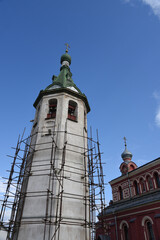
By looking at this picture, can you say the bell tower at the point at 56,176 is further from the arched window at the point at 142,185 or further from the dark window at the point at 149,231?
the arched window at the point at 142,185

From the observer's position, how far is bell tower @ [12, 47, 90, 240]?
33.2 ft

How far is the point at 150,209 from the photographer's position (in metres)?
16.0

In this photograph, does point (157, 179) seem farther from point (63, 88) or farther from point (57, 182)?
point (63, 88)

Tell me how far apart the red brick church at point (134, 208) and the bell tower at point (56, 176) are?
2.36 meters

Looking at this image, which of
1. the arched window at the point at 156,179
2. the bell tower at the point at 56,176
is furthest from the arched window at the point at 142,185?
the bell tower at the point at 56,176

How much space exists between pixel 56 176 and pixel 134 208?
10.6 meters

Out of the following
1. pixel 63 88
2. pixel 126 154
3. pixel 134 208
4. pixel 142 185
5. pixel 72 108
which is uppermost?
pixel 126 154

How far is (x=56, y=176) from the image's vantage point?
35.6 ft

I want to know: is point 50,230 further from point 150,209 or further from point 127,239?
point 127,239

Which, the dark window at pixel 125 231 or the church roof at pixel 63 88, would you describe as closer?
the church roof at pixel 63 88

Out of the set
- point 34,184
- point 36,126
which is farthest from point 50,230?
point 36,126

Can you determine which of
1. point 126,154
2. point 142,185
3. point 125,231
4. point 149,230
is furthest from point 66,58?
point 125,231

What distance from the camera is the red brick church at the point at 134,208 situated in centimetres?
1580

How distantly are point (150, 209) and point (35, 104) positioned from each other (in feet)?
44.7
